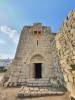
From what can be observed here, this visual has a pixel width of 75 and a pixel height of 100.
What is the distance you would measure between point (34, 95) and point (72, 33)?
26.9 feet

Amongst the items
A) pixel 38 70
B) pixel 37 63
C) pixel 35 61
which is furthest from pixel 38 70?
pixel 35 61

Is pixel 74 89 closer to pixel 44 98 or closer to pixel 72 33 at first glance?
pixel 72 33

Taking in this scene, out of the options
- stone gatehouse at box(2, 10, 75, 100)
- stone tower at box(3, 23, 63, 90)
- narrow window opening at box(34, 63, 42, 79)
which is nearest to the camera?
stone gatehouse at box(2, 10, 75, 100)

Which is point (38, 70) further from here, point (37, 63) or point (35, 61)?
point (35, 61)

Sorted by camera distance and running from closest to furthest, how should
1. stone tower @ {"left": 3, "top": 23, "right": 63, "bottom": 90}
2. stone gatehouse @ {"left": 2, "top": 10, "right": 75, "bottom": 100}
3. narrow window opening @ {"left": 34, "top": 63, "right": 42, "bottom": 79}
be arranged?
stone gatehouse @ {"left": 2, "top": 10, "right": 75, "bottom": 100} < stone tower @ {"left": 3, "top": 23, "right": 63, "bottom": 90} < narrow window opening @ {"left": 34, "top": 63, "right": 42, "bottom": 79}

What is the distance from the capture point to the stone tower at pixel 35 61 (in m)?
19.1

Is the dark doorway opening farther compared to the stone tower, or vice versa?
the dark doorway opening

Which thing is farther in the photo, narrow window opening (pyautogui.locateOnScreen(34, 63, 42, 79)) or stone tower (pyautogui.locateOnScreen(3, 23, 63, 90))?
narrow window opening (pyautogui.locateOnScreen(34, 63, 42, 79))

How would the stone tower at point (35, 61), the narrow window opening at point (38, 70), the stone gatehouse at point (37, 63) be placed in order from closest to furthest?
the stone gatehouse at point (37, 63)
the stone tower at point (35, 61)
the narrow window opening at point (38, 70)

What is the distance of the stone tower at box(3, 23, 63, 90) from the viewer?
62.5 ft

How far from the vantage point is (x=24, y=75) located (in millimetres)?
19469

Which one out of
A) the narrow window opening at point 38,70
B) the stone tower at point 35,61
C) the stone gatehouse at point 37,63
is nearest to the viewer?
the stone gatehouse at point 37,63

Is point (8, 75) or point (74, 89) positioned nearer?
point (74, 89)

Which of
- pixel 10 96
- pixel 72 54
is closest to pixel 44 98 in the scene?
pixel 10 96
